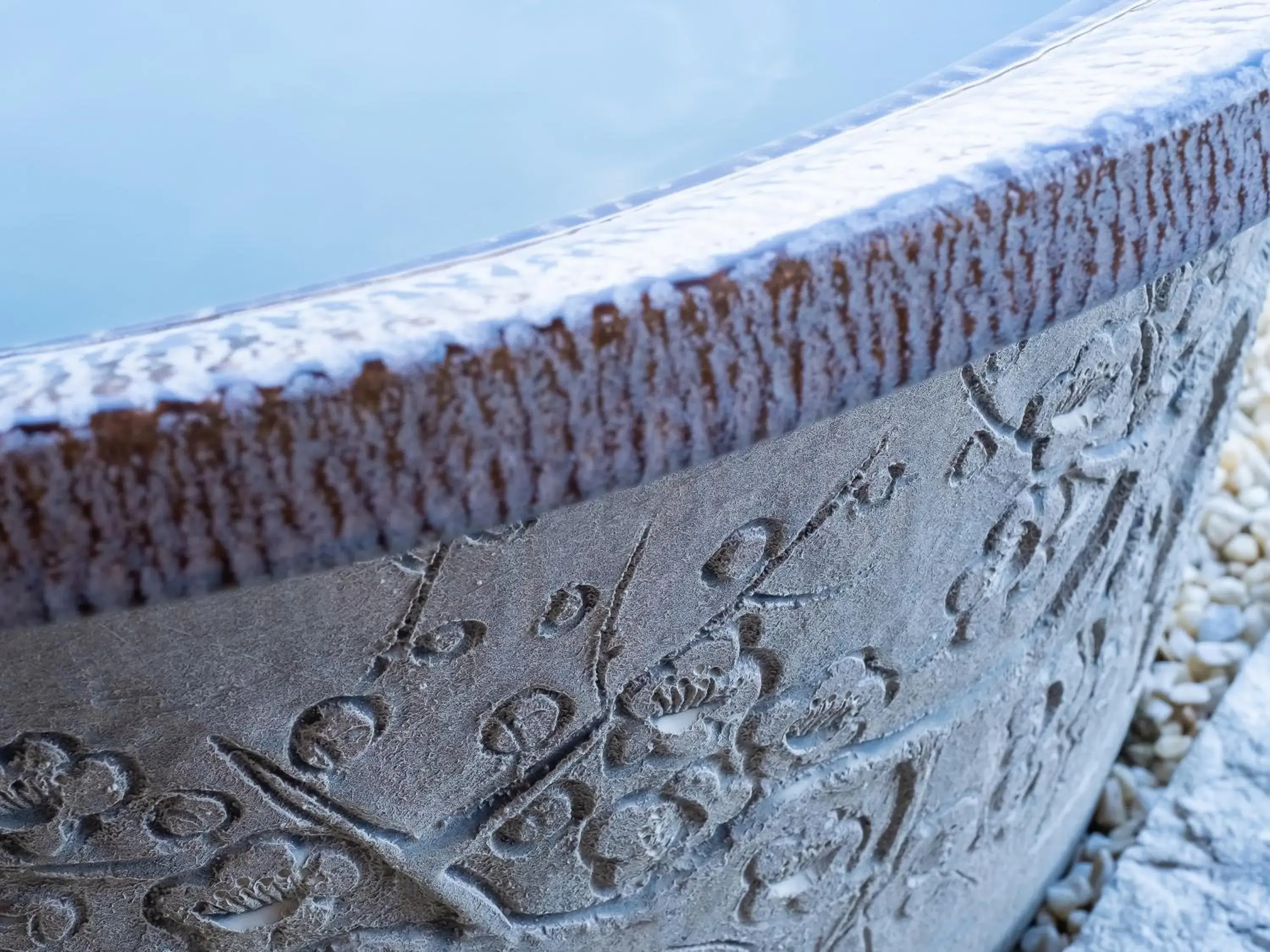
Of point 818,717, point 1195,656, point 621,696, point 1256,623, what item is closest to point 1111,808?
point 1195,656

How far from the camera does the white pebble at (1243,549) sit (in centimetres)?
166

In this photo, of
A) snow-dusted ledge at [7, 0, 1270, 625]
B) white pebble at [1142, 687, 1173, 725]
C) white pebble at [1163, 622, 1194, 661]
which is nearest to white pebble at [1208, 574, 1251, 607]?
white pebble at [1163, 622, 1194, 661]

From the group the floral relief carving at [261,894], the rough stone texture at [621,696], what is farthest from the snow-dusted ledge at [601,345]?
the floral relief carving at [261,894]

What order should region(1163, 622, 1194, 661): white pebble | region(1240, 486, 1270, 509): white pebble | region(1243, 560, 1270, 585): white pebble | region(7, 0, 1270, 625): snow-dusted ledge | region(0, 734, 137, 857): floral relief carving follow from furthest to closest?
region(1240, 486, 1270, 509): white pebble, region(1243, 560, 1270, 585): white pebble, region(1163, 622, 1194, 661): white pebble, region(0, 734, 137, 857): floral relief carving, region(7, 0, 1270, 625): snow-dusted ledge

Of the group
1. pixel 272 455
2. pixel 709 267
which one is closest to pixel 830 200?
pixel 709 267

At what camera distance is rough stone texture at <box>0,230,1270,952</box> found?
51 centimetres

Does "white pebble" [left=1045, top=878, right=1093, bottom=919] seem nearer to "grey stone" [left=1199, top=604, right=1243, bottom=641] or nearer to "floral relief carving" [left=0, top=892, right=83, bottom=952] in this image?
"grey stone" [left=1199, top=604, right=1243, bottom=641]

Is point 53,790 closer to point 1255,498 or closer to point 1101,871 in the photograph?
point 1101,871

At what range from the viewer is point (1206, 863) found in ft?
3.98

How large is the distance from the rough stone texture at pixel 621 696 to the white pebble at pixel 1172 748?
2.08ft

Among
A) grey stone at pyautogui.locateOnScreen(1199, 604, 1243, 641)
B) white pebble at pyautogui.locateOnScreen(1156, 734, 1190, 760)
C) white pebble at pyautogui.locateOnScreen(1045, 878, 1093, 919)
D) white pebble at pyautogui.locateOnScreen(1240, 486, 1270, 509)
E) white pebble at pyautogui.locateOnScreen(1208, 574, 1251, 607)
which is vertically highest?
white pebble at pyautogui.locateOnScreen(1240, 486, 1270, 509)

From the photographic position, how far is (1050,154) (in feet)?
1.48

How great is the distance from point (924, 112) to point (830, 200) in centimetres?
12

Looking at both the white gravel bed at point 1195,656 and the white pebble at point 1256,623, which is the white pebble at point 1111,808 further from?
the white pebble at point 1256,623
